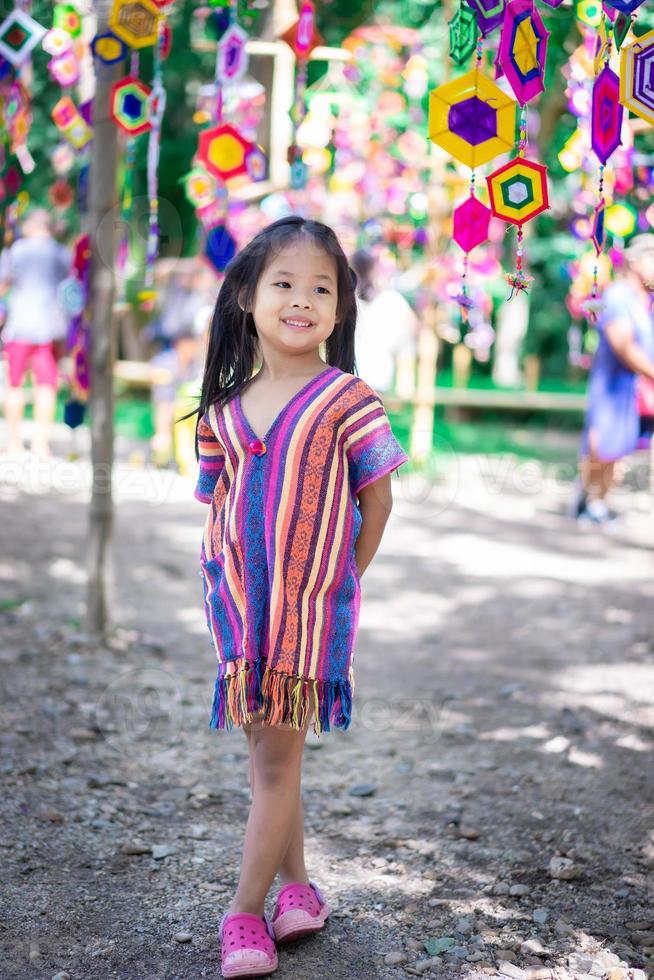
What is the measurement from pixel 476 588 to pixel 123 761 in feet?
8.42

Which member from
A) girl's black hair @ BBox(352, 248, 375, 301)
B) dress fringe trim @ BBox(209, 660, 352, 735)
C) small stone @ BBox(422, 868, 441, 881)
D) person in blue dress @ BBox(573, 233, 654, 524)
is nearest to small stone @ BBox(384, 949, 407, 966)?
small stone @ BBox(422, 868, 441, 881)

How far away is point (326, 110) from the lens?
502cm

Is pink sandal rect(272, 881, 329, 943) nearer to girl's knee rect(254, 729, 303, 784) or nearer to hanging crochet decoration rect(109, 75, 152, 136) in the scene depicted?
girl's knee rect(254, 729, 303, 784)

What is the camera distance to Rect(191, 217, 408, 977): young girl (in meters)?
1.98

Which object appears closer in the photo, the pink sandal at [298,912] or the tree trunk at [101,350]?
the pink sandal at [298,912]

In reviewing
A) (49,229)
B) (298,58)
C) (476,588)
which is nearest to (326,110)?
(298,58)

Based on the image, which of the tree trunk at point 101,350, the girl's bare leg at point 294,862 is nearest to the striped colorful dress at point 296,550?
the girl's bare leg at point 294,862

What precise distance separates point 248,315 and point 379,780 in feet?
4.84

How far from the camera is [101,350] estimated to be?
4.02 meters

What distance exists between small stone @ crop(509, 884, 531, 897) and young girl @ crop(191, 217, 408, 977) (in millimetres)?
Result: 541

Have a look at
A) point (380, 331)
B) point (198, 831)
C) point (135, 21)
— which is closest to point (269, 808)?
point (198, 831)

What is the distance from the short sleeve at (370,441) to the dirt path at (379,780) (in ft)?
3.09

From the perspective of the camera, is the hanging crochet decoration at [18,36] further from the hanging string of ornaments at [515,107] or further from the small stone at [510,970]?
the small stone at [510,970]

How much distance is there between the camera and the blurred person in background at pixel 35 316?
23.3 ft
